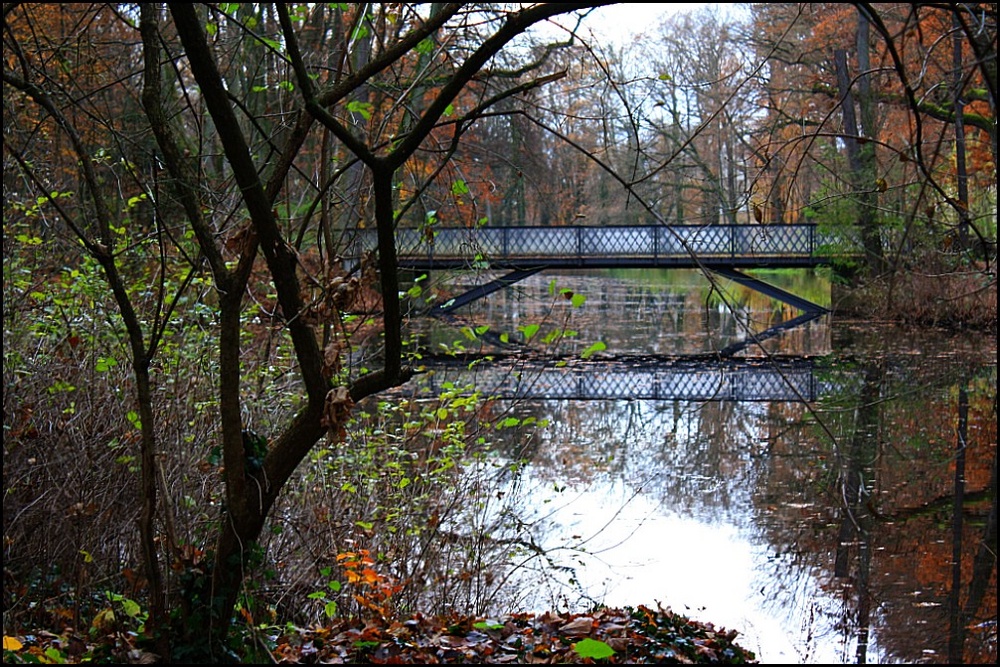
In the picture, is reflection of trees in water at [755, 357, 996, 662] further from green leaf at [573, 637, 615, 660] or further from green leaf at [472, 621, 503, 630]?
Answer: green leaf at [472, 621, 503, 630]

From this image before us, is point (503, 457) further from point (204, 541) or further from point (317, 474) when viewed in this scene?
point (204, 541)

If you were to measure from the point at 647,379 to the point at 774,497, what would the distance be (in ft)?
18.2

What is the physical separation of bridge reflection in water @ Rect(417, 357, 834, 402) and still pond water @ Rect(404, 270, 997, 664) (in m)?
0.06

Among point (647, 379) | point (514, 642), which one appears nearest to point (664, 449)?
point (647, 379)

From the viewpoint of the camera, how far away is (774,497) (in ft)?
23.5

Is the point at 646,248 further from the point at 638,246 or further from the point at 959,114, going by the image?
the point at 959,114

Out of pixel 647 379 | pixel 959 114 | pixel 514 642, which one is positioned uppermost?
pixel 959 114

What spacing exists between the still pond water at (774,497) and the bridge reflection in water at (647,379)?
0.06 metres

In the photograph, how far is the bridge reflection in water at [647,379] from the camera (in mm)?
11500

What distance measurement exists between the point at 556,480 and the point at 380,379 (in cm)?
490

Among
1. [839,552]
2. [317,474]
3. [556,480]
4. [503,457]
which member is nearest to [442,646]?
[317,474]

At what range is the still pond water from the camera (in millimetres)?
4828

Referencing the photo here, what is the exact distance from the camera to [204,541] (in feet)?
12.8

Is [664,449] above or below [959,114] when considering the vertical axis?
below
